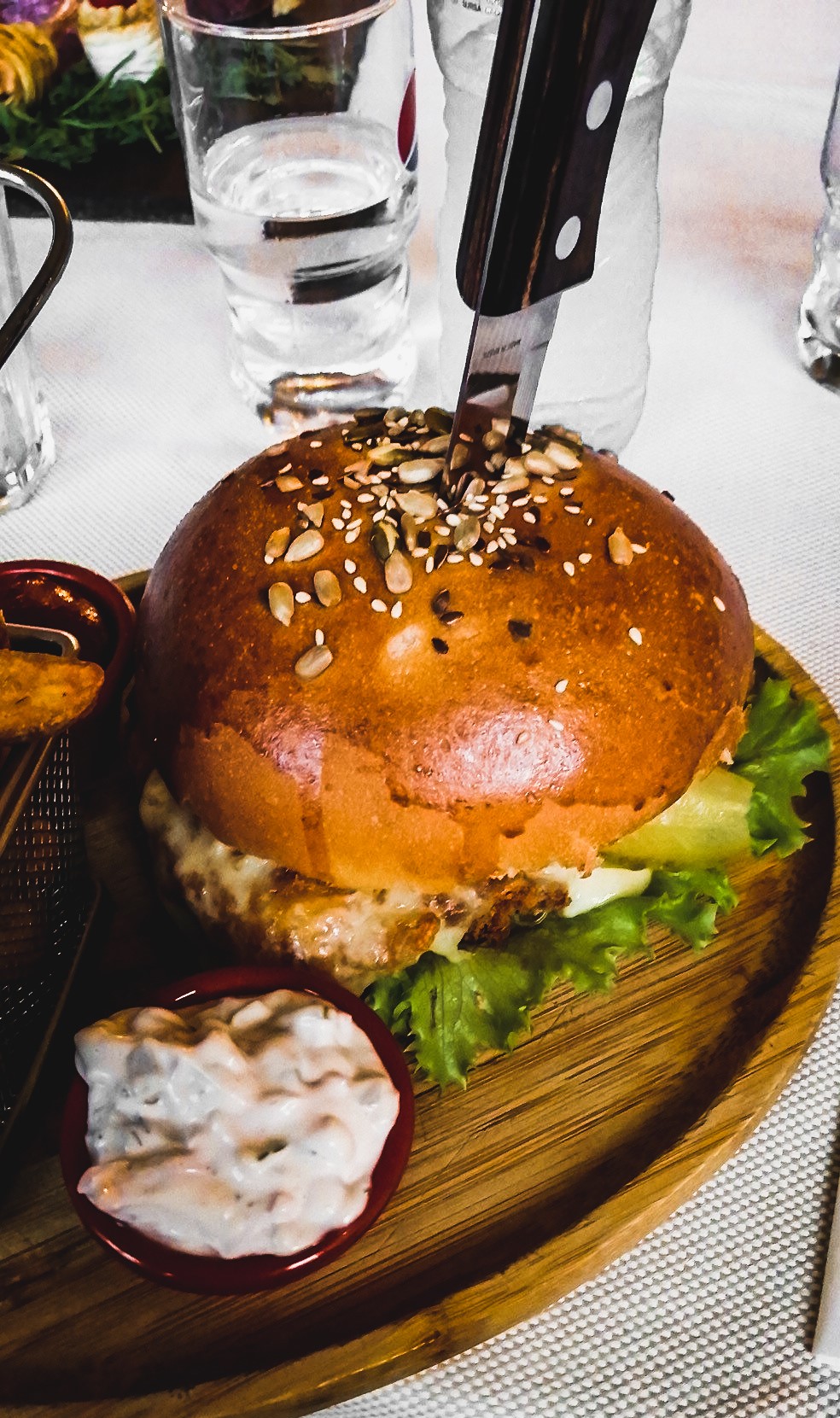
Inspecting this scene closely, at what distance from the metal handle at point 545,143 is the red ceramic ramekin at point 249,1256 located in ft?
2.60

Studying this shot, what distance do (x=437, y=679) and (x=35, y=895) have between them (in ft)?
1.79

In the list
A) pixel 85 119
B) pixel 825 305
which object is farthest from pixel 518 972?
pixel 85 119

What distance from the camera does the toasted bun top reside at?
55.3 inches

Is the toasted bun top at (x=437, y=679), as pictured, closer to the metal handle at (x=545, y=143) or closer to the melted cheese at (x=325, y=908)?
the melted cheese at (x=325, y=908)

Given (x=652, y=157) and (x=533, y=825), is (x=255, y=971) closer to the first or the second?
(x=533, y=825)

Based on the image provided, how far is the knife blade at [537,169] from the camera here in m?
1.16

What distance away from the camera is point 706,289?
3.01 m

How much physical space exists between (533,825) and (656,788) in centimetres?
17

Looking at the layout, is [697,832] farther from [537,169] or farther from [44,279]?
[44,279]

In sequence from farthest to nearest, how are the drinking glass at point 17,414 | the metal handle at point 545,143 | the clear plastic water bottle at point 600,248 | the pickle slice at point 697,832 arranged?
the drinking glass at point 17,414 → the clear plastic water bottle at point 600,248 → the pickle slice at point 697,832 → the metal handle at point 545,143

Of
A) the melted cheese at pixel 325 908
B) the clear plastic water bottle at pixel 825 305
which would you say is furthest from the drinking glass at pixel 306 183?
the melted cheese at pixel 325 908

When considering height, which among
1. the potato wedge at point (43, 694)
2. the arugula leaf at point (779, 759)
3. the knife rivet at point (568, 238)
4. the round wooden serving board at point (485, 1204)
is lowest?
the round wooden serving board at point (485, 1204)

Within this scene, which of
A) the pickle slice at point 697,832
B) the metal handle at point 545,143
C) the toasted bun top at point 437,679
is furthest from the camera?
the pickle slice at point 697,832

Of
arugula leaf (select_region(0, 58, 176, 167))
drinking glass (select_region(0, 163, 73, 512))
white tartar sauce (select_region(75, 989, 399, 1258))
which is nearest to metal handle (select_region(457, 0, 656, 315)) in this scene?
white tartar sauce (select_region(75, 989, 399, 1258))
